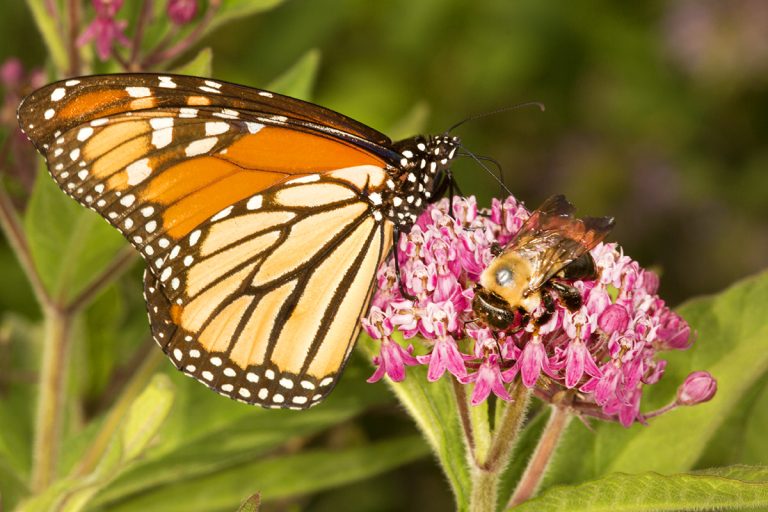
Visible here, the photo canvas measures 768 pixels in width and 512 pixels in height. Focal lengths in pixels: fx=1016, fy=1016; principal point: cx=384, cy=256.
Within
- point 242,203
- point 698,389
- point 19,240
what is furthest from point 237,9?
point 698,389

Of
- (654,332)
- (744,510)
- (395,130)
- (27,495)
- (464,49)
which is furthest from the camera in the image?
(464,49)

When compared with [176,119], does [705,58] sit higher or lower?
higher

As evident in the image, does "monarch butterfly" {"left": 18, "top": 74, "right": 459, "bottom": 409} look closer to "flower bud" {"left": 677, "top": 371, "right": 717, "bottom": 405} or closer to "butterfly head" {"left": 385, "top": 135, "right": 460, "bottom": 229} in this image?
"butterfly head" {"left": 385, "top": 135, "right": 460, "bottom": 229}

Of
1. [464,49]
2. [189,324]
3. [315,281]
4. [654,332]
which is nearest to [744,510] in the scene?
[654,332]

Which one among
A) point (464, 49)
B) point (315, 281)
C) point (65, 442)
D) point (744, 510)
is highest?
point (464, 49)

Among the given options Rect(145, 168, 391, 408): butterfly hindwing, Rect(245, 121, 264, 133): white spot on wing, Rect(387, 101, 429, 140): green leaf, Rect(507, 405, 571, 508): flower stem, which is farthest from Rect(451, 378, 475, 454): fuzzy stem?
Rect(387, 101, 429, 140): green leaf

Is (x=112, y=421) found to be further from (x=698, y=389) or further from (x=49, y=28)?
(x=698, y=389)

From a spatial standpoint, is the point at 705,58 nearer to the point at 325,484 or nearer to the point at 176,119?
the point at 325,484
